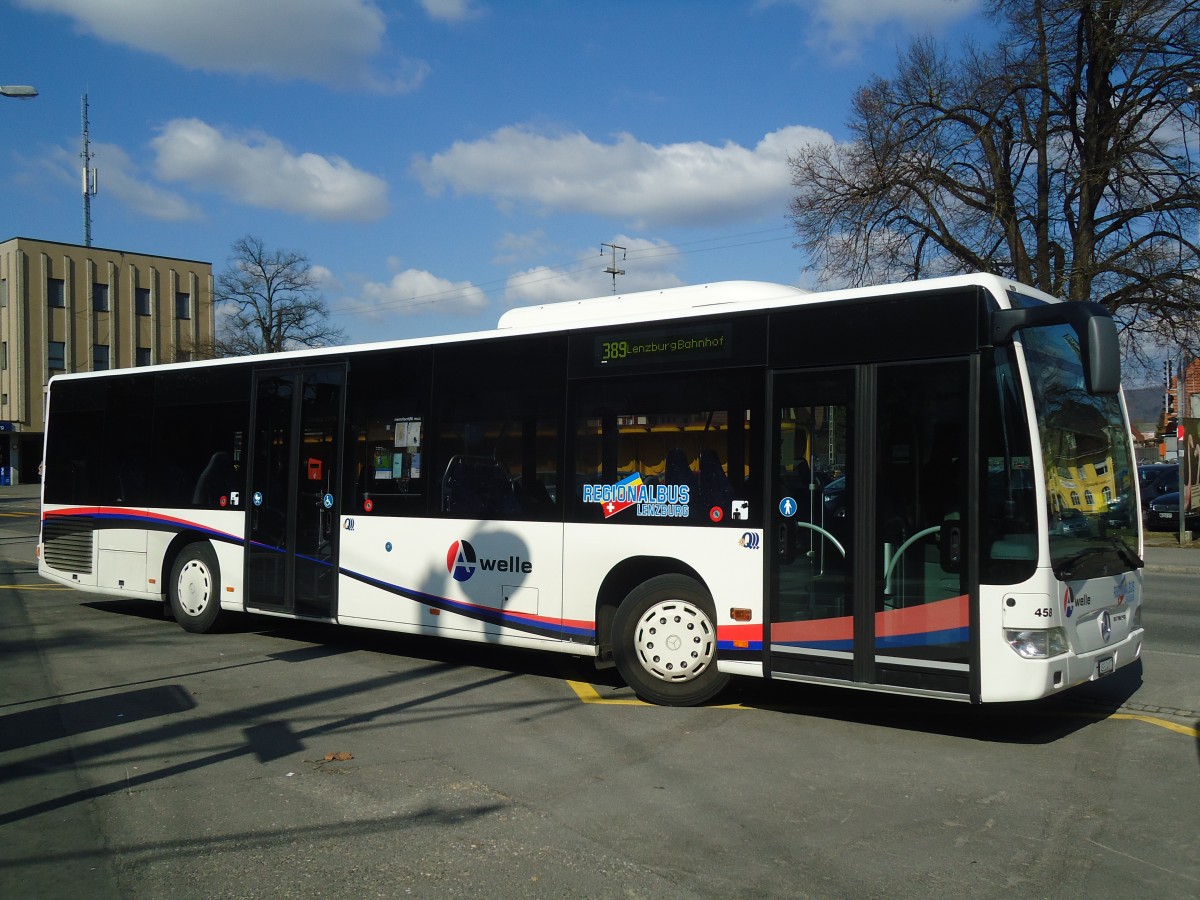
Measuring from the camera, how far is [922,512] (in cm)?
693

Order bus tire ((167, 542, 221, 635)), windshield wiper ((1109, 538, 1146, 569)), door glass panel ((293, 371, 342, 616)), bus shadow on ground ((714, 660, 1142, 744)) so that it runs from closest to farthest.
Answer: windshield wiper ((1109, 538, 1146, 569)) → bus shadow on ground ((714, 660, 1142, 744)) → door glass panel ((293, 371, 342, 616)) → bus tire ((167, 542, 221, 635))

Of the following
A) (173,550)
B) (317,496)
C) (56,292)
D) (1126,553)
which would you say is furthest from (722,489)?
(56,292)

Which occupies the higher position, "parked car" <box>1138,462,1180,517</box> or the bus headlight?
"parked car" <box>1138,462,1180,517</box>

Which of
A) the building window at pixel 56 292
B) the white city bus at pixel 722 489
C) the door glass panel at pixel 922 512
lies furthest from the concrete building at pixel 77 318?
the door glass panel at pixel 922 512

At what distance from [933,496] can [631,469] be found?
2.48m

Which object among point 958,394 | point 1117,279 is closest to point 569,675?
point 958,394

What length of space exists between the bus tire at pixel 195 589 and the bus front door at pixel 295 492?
68 centimetres

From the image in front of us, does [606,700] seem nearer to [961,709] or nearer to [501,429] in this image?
[501,429]

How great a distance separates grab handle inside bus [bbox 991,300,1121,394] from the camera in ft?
20.4

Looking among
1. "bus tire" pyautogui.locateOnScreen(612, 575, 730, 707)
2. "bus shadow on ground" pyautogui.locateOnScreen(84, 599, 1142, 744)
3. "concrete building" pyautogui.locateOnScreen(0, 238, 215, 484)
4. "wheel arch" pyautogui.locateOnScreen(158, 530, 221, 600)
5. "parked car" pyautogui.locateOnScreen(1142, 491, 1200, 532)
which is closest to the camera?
"bus shadow on ground" pyautogui.locateOnScreen(84, 599, 1142, 744)

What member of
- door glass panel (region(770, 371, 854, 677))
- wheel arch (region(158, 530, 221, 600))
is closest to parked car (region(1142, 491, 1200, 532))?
door glass panel (region(770, 371, 854, 677))

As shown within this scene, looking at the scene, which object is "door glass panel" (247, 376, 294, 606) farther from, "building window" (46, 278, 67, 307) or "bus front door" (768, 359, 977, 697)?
"building window" (46, 278, 67, 307)

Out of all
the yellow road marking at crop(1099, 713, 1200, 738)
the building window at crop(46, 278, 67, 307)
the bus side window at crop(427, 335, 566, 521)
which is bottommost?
the yellow road marking at crop(1099, 713, 1200, 738)

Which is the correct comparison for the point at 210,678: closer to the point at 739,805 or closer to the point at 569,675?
the point at 569,675
